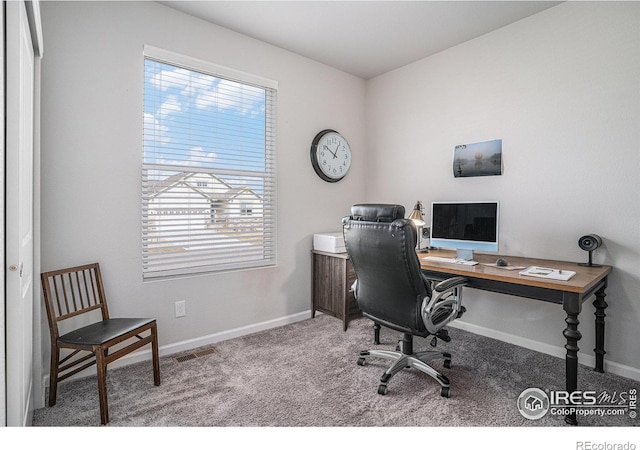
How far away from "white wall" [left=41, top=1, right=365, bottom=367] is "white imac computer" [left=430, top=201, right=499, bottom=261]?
1390mm

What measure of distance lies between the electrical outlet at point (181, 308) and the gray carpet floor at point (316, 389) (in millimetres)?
311

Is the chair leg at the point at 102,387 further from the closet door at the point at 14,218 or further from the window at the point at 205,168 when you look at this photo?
the window at the point at 205,168

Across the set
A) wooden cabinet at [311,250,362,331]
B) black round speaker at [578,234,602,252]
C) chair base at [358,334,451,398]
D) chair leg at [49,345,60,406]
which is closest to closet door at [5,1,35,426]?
chair leg at [49,345,60,406]

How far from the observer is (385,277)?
2.08m

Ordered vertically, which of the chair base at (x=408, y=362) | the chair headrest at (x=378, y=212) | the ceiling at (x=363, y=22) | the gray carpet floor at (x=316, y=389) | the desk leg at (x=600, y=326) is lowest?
the gray carpet floor at (x=316, y=389)

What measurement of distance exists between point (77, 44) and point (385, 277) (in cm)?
246

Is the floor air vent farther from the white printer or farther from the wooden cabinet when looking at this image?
the white printer

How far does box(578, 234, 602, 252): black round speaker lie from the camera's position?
7.79 feet

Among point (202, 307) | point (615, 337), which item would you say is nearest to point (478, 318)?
point (615, 337)

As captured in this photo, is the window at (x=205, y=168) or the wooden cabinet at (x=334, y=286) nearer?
the window at (x=205, y=168)

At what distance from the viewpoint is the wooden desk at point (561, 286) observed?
6.16 ft

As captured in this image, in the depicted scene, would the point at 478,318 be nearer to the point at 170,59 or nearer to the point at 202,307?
the point at 202,307

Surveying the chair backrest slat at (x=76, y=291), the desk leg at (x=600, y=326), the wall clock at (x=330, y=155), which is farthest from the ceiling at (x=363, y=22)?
the desk leg at (x=600, y=326)

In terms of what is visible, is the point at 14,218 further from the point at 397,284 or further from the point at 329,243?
the point at 329,243
